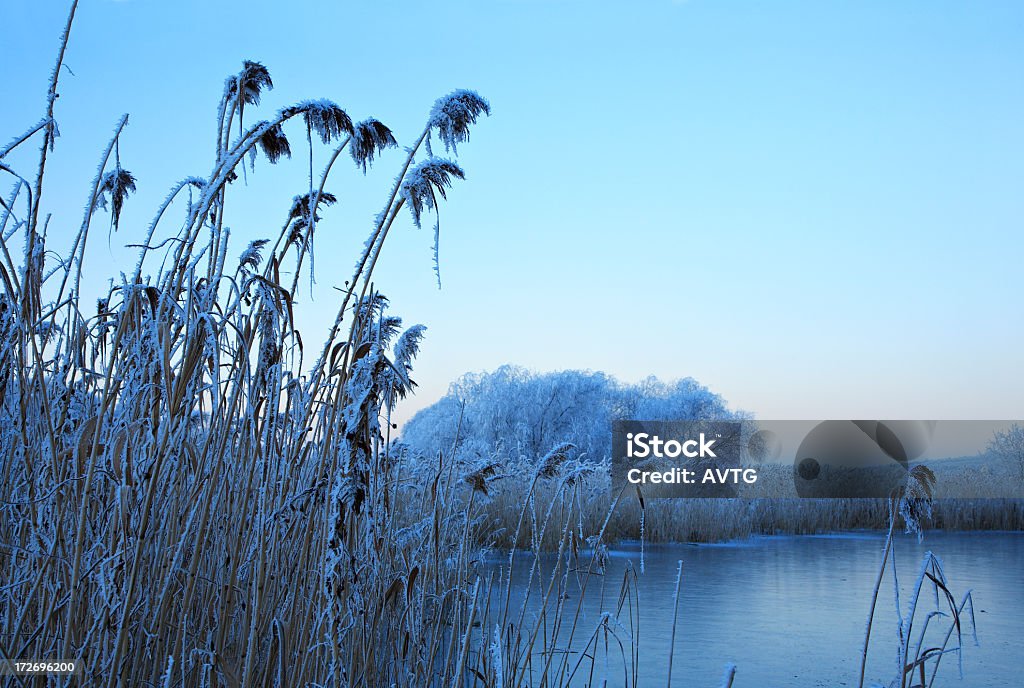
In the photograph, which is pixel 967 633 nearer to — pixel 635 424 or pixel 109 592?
pixel 109 592

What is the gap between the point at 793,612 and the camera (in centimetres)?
535

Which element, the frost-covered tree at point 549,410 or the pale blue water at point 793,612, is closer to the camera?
the pale blue water at point 793,612

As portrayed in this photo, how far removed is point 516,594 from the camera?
5.41 meters

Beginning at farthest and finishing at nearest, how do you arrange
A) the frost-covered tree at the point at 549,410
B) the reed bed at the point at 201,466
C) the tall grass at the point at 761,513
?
the frost-covered tree at the point at 549,410 → the tall grass at the point at 761,513 → the reed bed at the point at 201,466

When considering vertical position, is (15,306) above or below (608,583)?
above

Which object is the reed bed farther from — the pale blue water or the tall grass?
the tall grass

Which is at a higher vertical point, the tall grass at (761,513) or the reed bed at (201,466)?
the reed bed at (201,466)

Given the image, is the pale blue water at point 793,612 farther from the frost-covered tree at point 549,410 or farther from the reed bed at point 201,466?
the frost-covered tree at point 549,410

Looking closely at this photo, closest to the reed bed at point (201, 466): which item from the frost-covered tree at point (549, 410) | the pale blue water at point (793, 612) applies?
the pale blue water at point (793, 612)

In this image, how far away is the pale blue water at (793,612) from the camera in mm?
3914

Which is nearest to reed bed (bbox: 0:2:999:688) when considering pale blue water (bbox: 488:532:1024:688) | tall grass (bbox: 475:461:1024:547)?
pale blue water (bbox: 488:532:1024:688)

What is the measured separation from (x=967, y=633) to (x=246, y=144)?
492 cm

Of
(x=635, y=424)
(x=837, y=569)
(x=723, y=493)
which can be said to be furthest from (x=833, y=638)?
(x=635, y=424)

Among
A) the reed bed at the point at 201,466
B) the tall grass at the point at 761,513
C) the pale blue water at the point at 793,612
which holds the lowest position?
the pale blue water at the point at 793,612
